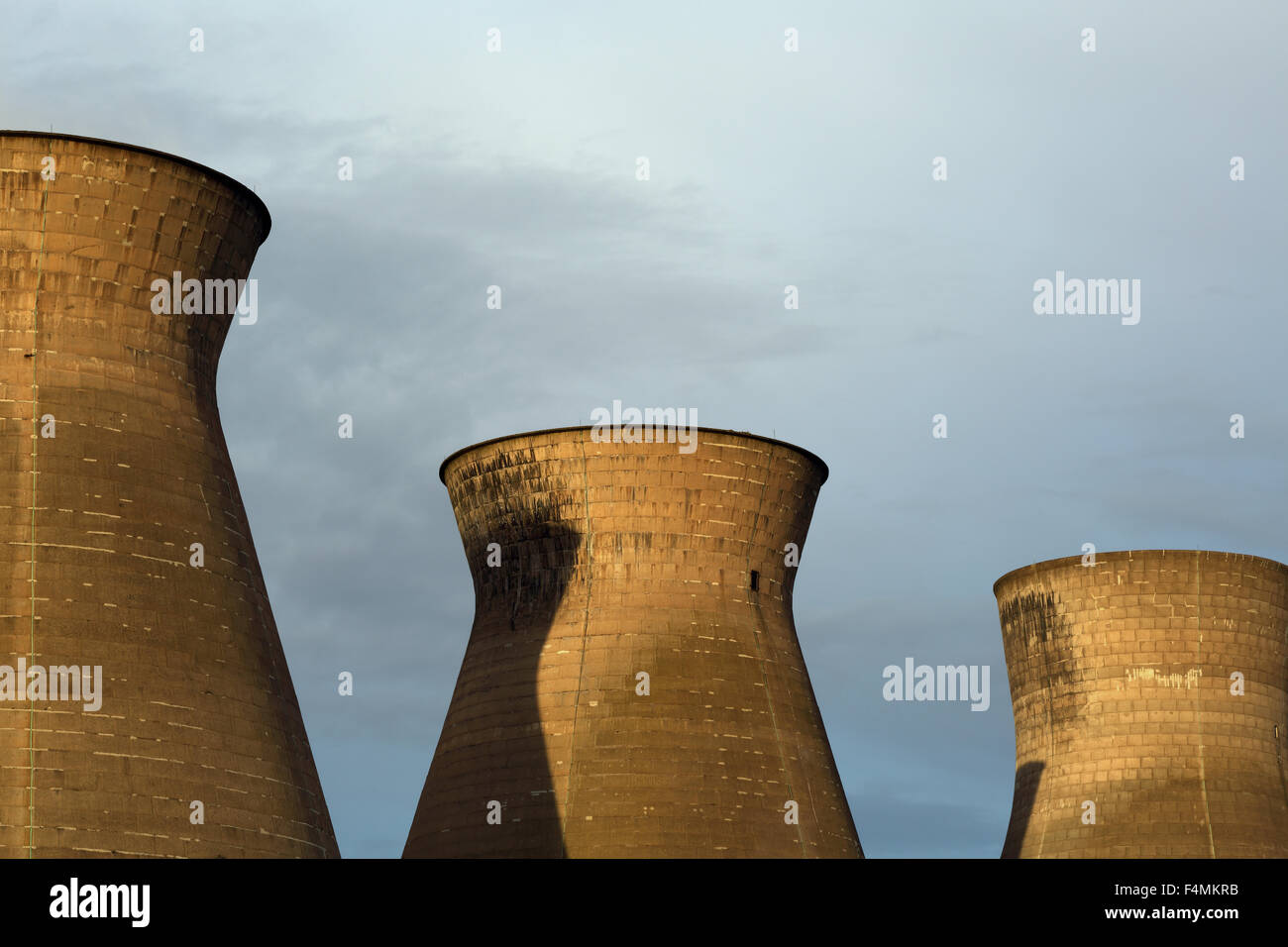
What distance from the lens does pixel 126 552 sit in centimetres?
2052

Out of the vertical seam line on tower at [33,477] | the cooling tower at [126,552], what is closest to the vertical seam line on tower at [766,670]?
the cooling tower at [126,552]

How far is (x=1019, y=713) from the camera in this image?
42938mm

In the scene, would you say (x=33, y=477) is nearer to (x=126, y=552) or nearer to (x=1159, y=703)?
(x=126, y=552)

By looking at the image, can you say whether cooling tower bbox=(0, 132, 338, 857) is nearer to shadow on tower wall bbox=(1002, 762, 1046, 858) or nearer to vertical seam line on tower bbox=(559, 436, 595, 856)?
vertical seam line on tower bbox=(559, 436, 595, 856)

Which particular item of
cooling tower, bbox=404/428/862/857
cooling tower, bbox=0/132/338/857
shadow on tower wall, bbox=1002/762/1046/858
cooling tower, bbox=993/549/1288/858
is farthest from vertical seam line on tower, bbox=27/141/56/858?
shadow on tower wall, bbox=1002/762/1046/858

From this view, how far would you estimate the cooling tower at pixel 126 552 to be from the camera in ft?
63.5

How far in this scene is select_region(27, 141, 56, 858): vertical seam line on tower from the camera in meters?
18.9

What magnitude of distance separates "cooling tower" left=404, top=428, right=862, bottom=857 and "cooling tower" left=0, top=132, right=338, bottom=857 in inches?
339

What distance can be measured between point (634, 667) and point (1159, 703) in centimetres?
1400

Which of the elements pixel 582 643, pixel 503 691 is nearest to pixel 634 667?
pixel 582 643

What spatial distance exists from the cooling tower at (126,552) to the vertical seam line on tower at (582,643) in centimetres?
839
